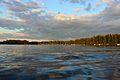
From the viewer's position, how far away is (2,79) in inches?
634

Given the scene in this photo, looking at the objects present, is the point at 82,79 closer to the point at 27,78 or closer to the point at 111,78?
the point at 111,78

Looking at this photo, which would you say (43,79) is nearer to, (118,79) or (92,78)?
(92,78)

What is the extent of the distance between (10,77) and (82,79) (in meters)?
5.75

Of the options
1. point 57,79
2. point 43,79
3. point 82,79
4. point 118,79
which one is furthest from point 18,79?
point 118,79

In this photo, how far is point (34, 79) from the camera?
16.2 metres

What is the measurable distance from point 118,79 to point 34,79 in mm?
6425

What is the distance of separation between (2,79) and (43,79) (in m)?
3.12

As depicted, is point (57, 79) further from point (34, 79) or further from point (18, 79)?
point (18, 79)

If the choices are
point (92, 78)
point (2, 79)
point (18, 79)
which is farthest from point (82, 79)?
point (2, 79)

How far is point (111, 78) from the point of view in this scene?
16656mm

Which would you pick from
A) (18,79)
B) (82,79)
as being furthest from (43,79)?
(82,79)

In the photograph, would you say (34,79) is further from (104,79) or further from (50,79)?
(104,79)

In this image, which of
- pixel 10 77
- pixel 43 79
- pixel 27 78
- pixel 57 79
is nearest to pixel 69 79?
pixel 57 79

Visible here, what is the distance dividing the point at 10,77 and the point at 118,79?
848 centimetres
